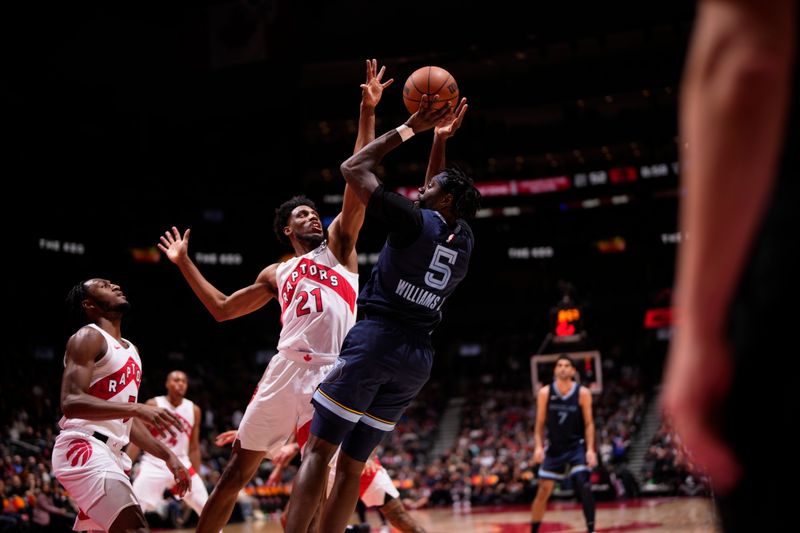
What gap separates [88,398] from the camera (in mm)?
4758

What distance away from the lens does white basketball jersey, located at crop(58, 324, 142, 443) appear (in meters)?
5.05

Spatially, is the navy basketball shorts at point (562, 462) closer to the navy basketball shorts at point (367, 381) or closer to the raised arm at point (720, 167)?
the navy basketball shorts at point (367, 381)

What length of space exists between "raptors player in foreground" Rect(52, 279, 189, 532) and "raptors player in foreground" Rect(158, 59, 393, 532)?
0.38 m

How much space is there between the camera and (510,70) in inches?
1260

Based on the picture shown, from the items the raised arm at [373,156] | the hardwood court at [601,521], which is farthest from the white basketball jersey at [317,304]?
the hardwood court at [601,521]

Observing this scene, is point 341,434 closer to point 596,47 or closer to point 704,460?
point 704,460

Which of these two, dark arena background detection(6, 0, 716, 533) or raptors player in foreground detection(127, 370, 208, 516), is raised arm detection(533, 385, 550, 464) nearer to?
raptors player in foreground detection(127, 370, 208, 516)

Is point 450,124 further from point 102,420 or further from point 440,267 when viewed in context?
point 102,420

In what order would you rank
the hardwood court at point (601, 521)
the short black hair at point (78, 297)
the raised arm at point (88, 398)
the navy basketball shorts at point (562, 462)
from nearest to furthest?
the raised arm at point (88, 398) < the short black hair at point (78, 297) < the navy basketball shorts at point (562, 462) < the hardwood court at point (601, 521)

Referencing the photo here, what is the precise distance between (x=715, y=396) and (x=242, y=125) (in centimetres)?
2989

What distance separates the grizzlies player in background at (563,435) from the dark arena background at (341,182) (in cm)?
1042

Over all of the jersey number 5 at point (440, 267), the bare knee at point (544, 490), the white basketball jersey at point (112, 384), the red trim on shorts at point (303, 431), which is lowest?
the bare knee at point (544, 490)

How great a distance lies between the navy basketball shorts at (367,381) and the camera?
429cm

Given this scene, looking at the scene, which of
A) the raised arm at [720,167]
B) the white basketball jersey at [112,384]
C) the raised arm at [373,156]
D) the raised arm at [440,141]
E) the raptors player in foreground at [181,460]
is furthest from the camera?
the raptors player in foreground at [181,460]
